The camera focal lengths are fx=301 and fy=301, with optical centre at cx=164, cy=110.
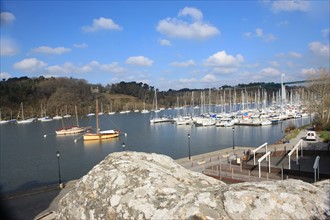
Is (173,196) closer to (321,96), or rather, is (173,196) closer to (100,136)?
(321,96)

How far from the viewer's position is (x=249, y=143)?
50.4m

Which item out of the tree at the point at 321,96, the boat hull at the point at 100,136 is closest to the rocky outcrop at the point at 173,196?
the tree at the point at 321,96

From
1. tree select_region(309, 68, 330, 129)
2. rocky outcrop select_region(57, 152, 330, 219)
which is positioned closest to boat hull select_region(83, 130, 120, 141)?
tree select_region(309, 68, 330, 129)

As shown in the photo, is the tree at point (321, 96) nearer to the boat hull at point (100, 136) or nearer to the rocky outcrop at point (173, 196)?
the boat hull at point (100, 136)

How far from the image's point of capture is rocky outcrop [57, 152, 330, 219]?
292cm

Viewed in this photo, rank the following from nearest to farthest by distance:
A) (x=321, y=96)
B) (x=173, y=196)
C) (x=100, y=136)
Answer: (x=173, y=196) → (x=321, y=96) → (x=100, y=136)

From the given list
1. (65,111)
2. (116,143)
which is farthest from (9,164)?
(65,111)

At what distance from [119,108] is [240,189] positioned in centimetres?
18414

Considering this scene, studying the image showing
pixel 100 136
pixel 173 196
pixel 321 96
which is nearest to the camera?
pixel 173 196

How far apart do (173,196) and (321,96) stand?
5350cm

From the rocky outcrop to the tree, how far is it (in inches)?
1887

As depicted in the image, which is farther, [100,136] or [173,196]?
[100,136]

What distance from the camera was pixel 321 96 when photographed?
50062 mm

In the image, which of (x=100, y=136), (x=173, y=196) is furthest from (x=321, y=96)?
(x=173, y=196)
